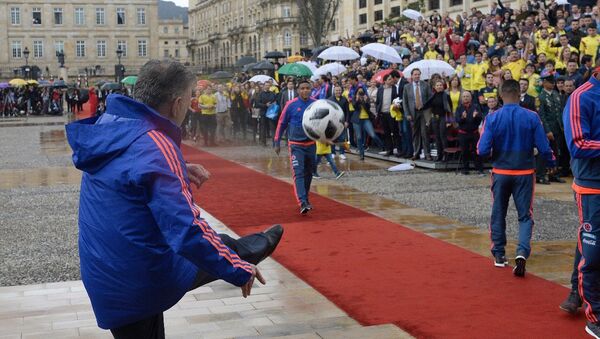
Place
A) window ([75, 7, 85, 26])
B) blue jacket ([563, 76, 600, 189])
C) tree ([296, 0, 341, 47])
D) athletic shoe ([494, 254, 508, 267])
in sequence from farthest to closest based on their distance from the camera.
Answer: window ([75, 7, 85, 26]) → tree ([296, 0, 341, 47]) → athletic shoe ([494, 254, 508, 267]) → blue jacket ([563, 76, 600, 189])

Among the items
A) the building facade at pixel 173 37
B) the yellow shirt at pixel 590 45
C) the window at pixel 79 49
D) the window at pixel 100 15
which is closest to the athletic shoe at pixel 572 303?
the yellow shirt at pixel 590 45

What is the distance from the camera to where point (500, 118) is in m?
7.84

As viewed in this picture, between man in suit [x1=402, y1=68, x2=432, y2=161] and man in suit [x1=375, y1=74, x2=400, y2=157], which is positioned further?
man in suit [x1=375, y1=74, x2=400, y2=157]

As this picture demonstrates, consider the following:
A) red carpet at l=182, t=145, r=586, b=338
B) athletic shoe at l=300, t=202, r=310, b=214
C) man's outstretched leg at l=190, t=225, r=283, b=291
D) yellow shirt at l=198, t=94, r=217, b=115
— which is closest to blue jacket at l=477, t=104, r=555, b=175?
red carpet at l=182, t=145, r=586, b=338

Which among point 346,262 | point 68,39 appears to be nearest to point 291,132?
point 346,262

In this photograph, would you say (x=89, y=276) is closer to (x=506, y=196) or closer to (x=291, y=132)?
(x=506, y=196)

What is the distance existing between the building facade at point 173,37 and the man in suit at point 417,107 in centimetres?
15275

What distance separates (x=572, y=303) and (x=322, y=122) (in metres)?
5.50

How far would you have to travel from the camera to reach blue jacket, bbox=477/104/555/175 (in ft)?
25.4

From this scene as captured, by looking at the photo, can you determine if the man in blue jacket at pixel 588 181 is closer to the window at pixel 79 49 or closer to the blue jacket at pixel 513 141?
the blue jacket at pixel 513 141

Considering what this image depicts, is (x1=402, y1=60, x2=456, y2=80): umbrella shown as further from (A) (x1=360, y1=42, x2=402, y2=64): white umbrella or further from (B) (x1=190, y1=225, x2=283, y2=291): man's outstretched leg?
(B) (x1=190, y1=225, x2=283, y2=291): man's outstretched leg

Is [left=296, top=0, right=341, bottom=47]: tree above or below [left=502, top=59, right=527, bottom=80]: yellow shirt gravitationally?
above

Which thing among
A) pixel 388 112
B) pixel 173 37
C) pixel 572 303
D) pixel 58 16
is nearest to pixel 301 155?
pixel 572 303

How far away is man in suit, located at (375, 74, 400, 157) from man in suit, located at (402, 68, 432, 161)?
907 millimetres
